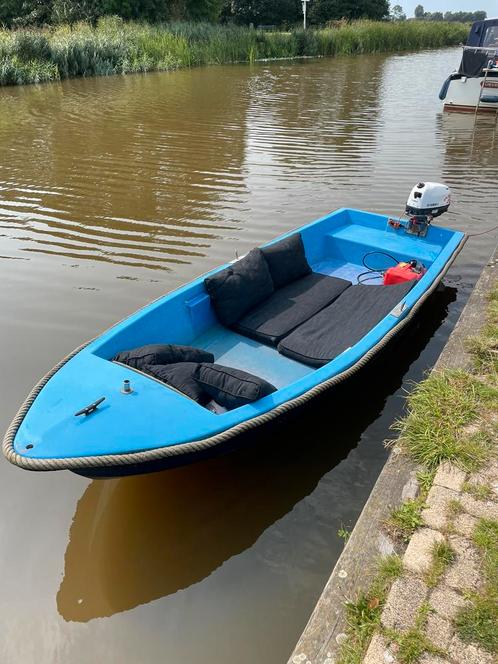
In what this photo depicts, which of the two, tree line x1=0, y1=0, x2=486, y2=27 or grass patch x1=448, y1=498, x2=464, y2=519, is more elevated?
tree line x1=0, y1=0, x2=486, y2=27

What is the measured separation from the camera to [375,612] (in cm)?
221

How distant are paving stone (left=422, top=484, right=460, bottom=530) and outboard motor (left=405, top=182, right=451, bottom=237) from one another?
3764 millimetres

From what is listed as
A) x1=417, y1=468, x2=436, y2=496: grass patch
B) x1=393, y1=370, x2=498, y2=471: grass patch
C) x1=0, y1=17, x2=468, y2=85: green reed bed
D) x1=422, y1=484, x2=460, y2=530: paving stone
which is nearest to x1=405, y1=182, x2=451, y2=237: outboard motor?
x1=393, y1=370, x2=498, y2=471: grass patch

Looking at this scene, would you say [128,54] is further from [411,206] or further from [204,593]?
[204,593]

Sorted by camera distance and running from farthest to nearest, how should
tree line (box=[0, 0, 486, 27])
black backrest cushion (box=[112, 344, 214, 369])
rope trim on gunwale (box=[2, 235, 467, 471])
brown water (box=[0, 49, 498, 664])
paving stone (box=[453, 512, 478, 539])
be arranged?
tree line (box=[0, 0, 486, 27]) < black backrest cushion (box=[112, 344, 214, 369]) < brown water (box=[0, 49, 498, 664]) < rope trim on gunwale (box=[2, 235, 467, 471]) < paving stone (box=[453, 512, 478, 539])

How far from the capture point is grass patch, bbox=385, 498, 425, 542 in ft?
8.29

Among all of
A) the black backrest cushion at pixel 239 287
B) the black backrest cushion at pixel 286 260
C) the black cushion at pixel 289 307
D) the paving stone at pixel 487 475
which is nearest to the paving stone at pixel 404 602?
the paving stone at pixel 487 475

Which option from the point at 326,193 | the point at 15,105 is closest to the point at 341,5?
the point at 15,105

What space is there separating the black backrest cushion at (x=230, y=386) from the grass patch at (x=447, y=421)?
0.92m

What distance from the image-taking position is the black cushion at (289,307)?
457 cm

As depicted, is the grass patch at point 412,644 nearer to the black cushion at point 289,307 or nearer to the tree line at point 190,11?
the black cushion at point 289,307

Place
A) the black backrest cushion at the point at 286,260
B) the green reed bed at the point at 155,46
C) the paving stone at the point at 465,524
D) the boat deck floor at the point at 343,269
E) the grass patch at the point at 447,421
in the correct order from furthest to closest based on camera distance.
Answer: the green reed bed at the point at 155,46
the boat deck floor at the point at 343,269
the black backrest cushion at the point at 286,260
the grass patch at the point at 447,421
the paving stone at the point at 465,524

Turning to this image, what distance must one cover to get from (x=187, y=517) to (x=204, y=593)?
511 mm

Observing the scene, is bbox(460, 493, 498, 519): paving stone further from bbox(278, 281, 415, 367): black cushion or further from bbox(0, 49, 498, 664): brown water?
bbox(278, 281, 415, 367): black cushion
